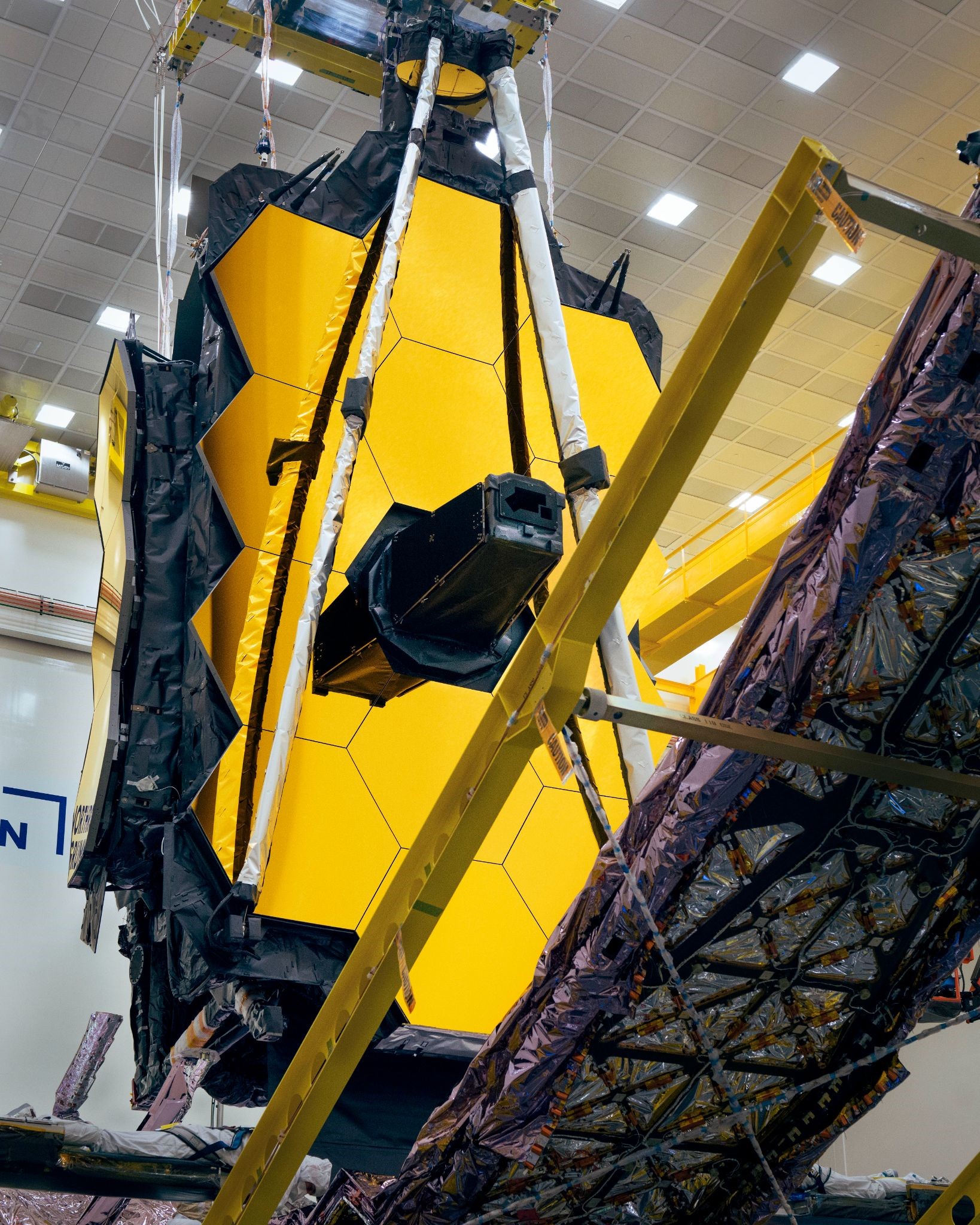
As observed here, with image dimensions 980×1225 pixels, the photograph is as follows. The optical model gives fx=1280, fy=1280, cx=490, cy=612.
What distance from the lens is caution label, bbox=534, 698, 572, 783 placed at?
2.42m

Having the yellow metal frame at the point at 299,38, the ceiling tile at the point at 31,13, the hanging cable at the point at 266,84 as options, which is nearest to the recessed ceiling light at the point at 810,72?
the yellow metal frame at the point at 299,38

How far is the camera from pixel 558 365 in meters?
4.41

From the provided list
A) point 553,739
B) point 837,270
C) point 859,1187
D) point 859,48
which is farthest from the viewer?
point 837,270

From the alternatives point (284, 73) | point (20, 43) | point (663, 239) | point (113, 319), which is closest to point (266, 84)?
point (284, 73)

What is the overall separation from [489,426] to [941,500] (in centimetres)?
349

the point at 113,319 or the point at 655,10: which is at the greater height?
the point at 113,319

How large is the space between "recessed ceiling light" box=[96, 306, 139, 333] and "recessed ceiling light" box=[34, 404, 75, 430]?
152cm

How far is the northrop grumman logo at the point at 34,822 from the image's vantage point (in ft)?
40.4

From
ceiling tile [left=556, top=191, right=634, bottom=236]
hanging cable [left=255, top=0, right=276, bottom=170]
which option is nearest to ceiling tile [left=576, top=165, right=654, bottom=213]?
ceiling tile [left=556, top=191, right=634, bottom=236]

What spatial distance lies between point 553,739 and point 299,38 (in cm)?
570

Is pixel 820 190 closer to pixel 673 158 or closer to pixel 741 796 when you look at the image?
pixel 741 796

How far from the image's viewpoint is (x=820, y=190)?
6.84 feet

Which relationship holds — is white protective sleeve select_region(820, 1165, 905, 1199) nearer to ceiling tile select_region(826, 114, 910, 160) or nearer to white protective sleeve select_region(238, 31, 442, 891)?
white protective sleeve select_region(238, 31, 442, 891)

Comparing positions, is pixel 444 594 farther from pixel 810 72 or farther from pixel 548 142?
pixel 810 72
